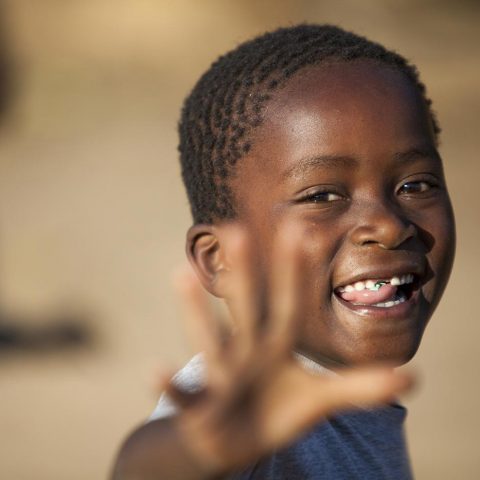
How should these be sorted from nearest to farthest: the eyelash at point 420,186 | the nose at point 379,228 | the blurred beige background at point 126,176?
the nose at point 379,228 < the eyelash at point 420,186 < the blurred beige background at point 126,176

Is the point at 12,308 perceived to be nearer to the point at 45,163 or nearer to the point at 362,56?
the point at 45,163

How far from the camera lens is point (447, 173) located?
5617 millimetres

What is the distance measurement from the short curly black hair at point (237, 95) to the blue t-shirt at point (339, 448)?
1.49ft

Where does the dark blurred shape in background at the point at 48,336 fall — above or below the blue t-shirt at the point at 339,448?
above

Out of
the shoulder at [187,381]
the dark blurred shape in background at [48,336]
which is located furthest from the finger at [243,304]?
the dark blurred shape in background at [48,336]

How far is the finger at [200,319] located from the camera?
1.30 metres

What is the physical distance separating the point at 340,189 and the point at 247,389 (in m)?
0.70

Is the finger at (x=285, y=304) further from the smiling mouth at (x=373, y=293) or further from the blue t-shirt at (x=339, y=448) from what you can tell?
the smiling mouth at (x=373, y=293)

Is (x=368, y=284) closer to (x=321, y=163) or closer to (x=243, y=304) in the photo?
(x=321, y=163)

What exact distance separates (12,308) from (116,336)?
606mm

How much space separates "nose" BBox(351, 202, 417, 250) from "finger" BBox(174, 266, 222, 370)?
64 cm

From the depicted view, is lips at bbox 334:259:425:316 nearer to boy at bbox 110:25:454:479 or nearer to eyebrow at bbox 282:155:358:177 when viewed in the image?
boy at bbox 110:25:454:479

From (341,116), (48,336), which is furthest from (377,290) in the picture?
(48,336)

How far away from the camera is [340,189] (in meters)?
1.92
